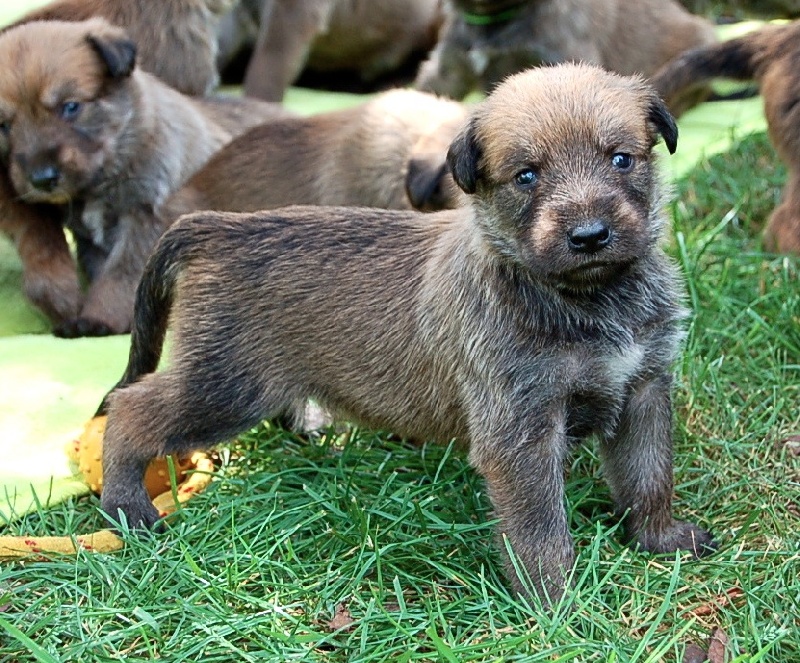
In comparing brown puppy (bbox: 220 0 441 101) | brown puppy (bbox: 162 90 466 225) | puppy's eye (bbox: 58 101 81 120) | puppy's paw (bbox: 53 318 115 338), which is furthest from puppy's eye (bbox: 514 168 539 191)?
brown puppy (bbox: 220 0 441 101)

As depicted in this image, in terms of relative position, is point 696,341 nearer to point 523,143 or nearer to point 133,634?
point 523,143

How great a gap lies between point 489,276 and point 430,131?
2.15 m

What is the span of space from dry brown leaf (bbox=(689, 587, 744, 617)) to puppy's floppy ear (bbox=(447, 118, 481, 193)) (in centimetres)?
139

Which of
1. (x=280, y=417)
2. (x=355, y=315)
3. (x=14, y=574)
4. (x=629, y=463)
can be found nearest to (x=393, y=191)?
(x=280, y=417)

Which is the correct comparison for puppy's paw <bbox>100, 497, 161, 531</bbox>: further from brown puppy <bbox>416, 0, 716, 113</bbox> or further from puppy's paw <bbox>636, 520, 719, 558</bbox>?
brown puppy <bbox>416, 0, 716, 113</bbox>

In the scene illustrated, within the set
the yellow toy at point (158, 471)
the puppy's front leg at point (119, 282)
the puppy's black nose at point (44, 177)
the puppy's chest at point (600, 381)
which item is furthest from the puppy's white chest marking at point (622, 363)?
the puppy's black nose at point (44, 177)

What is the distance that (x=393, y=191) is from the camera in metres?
5.60

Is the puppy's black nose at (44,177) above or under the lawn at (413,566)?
above

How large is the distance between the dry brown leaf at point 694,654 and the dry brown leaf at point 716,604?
14cm

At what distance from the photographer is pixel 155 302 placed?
13.7ft

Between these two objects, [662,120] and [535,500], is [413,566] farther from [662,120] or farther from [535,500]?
[662,120]

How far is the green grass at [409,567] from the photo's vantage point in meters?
3.23

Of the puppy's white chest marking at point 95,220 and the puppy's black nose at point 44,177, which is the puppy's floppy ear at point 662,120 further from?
the puppy's white chest marking at point 95,220

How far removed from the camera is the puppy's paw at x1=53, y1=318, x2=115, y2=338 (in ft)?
18.3
